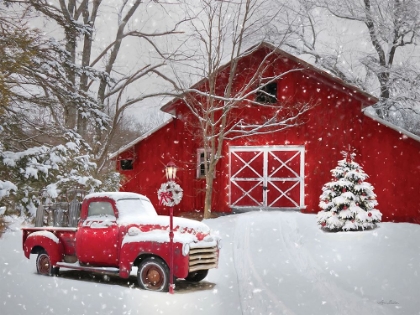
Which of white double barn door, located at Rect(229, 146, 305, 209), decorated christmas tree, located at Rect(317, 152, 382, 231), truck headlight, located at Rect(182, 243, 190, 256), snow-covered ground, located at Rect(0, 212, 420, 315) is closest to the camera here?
snow-covered ground, located at Rect(0, 212, 420, 315)

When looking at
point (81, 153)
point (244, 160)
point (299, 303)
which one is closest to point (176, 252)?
point (299, 303)

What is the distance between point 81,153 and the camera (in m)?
12.1

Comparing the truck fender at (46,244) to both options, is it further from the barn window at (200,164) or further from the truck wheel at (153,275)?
the barn window at (200,164)

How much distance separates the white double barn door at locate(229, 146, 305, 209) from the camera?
1855 centimetres

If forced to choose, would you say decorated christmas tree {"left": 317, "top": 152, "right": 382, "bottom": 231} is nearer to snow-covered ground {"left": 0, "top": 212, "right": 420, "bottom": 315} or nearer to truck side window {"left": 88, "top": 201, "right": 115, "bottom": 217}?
snow-covered ground {"left": 0, "top": 212, "right": 420, "bottom": 315}

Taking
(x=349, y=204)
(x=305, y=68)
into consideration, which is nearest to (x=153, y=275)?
(x=349, y=204)

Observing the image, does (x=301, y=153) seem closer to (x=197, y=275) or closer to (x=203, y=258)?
(x=197, y=275)

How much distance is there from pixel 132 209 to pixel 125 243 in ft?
3.22

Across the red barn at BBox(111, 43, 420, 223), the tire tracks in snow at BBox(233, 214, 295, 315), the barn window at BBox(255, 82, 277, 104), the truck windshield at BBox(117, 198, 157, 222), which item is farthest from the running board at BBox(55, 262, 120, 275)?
the barn window at BBox(255, 82, 277, 104)

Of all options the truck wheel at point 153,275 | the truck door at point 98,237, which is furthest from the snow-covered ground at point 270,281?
the truck door at point 98,237

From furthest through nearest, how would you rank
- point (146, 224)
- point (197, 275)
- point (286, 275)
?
1. point (286, 275)
2. point (197, 275)
3. point (146, 224)

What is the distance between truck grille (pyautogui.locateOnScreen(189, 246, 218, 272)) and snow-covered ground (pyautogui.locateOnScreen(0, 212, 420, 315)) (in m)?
0.40

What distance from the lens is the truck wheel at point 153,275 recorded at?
8.73 metres

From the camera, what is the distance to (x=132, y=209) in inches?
394
